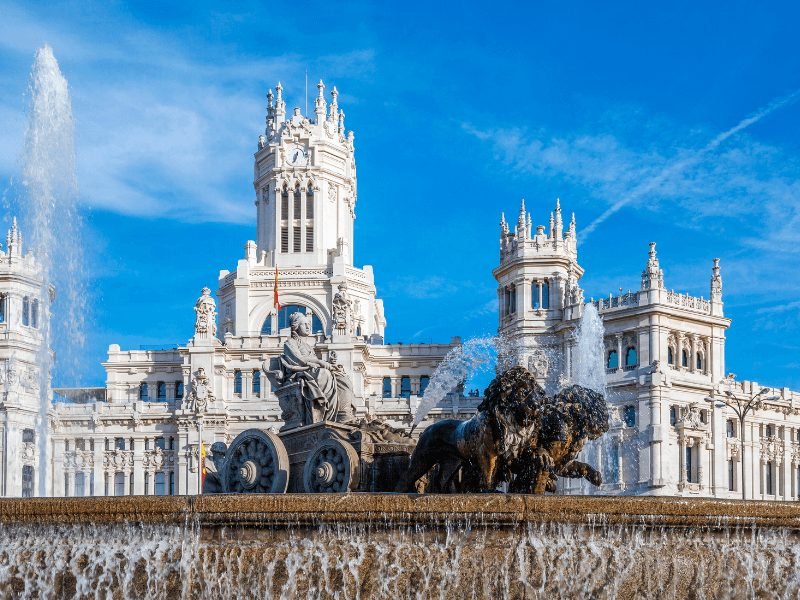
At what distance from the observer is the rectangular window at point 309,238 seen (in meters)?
112

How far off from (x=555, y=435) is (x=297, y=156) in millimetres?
96133

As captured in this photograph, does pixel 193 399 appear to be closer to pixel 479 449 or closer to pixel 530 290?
pixel 530 290

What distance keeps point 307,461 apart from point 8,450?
70.9 meters

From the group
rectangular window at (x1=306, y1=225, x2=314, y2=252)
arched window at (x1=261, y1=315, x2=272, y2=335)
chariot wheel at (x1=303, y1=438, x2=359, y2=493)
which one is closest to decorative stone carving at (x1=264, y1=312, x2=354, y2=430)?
chariot wheel at (x1=303, y1=438, x2=359, y2=493)

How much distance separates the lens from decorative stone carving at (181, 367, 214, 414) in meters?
93.2

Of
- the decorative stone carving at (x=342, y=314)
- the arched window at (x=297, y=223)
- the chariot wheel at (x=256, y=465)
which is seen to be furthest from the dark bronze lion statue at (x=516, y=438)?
the arched window at (x=297, y=223)

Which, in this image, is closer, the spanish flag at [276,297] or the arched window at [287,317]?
the spanish flag at [276,297]

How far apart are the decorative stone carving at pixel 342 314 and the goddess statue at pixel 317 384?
66820mm

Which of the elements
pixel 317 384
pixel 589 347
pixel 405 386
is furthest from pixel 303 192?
pixel 317 384

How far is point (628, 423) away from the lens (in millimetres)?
85688

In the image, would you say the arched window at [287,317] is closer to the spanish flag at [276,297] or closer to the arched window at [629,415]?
the spanish flag at [276,297]

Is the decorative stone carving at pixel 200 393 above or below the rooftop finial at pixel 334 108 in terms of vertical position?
below

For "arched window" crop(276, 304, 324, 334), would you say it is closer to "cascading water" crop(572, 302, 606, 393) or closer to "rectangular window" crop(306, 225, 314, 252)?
"rectangular window" crop(306, 225, 314, 252)

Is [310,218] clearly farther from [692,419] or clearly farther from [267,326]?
[692,419]
